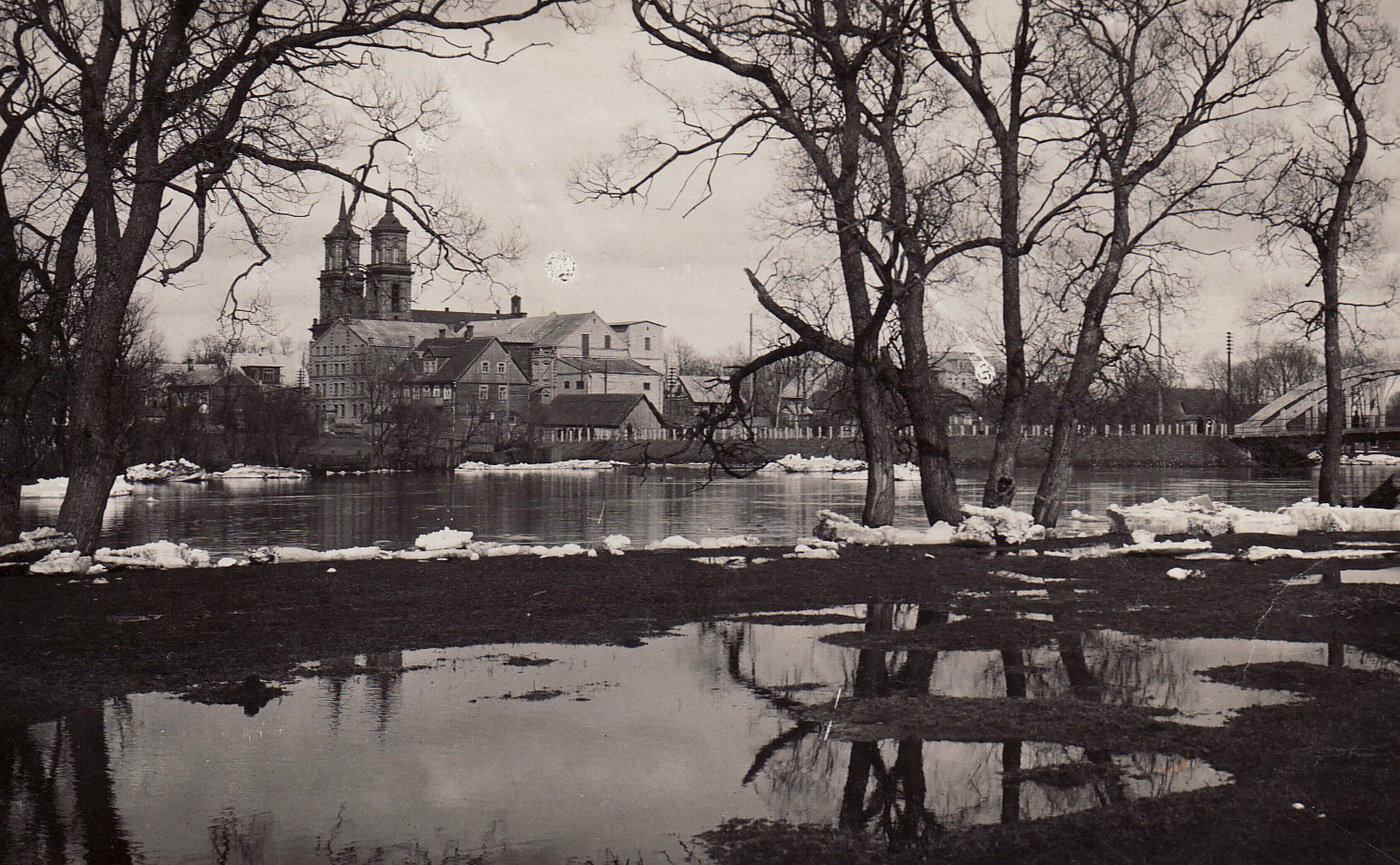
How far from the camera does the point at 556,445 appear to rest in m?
95.1

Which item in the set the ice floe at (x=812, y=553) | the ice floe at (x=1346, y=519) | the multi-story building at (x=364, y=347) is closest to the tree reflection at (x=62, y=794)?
the ice floe at (x=812, y=553)

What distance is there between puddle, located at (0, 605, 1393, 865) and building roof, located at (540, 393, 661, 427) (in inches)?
3820

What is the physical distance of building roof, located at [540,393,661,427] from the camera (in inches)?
4198

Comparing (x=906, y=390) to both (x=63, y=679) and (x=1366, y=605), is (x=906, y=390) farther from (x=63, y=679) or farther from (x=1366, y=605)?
(x=63, y=679)

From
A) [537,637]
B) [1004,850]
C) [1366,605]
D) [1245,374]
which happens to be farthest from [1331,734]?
[1245,374]

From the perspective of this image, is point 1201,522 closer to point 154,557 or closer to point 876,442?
point 876,442

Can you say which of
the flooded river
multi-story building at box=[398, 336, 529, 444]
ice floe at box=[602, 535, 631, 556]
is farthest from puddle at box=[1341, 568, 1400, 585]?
multi-story building at box=[398, 336, 529, 444]

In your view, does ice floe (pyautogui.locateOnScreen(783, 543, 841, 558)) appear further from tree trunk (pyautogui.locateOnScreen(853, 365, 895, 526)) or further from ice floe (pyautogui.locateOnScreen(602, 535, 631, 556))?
tree trunk (pyautogui.locateOnScreen(853, 365, 895, 526))

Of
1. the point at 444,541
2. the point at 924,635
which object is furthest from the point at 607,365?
the point at 924,635

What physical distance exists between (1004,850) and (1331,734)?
252 centimetres

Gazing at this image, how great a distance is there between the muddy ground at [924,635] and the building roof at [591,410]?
3557 inches

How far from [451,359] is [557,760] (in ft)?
361

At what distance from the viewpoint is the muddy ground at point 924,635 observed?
17.0 ft

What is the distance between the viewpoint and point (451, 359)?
374ft
